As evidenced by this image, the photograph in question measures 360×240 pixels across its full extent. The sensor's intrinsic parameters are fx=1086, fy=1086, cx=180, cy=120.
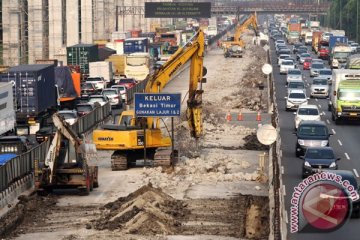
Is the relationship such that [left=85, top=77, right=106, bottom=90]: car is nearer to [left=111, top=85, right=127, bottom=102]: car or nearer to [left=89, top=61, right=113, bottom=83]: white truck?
[left=89, top=61, right=113, bottom=83]: white truck

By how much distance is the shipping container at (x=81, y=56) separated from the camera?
94.1m

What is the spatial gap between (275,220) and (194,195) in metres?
10.9

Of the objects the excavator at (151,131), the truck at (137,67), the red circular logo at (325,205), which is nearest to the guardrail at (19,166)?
the excavator at (151,131)

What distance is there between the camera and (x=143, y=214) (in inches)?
1238

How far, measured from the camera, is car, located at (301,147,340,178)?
39.4 metres

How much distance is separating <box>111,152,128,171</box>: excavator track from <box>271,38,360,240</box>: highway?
6.26 m

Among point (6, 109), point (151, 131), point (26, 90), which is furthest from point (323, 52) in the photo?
point (151, 131)

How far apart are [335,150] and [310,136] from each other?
97.9 inches

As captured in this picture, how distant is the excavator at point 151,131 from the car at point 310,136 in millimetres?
4371

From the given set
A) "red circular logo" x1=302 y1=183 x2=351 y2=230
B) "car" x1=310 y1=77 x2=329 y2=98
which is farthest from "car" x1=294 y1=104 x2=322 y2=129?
"red circular logo" x1=302 y1=183 x2=351 y2=230

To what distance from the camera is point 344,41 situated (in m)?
119

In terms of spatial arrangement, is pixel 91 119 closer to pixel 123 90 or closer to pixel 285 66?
pixel 123 90

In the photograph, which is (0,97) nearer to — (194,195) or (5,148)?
(5,148)

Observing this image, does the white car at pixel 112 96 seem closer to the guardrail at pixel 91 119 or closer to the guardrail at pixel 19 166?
the guardrail at pixel 91 119
